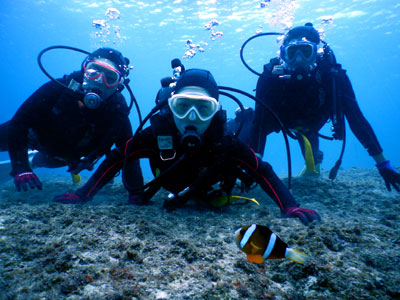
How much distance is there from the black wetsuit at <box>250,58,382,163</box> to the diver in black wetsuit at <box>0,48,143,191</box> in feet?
11.0

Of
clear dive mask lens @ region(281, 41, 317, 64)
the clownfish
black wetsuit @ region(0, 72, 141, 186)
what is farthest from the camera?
clear dive mask lens @ region(281, 41, 317, 64)

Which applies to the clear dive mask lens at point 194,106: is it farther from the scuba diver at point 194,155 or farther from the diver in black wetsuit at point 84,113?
the diver in black wetsuit at point 84,113

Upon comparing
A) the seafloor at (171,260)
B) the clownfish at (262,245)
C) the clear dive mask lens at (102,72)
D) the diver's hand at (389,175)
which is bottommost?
the diver's hand at (389,175)

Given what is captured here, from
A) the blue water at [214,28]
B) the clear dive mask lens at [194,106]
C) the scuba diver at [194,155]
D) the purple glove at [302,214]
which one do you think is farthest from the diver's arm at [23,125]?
the blue water at [214,28]

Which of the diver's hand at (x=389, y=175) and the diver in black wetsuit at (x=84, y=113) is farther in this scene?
the diver in black wetsuit at (x=84, y=113)

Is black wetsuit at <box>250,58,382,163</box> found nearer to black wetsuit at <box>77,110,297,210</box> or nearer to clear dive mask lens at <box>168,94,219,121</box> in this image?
black wetsuit at <box>77,110,297,210</box>

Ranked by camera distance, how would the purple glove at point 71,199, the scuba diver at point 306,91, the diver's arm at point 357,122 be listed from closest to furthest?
the purple glove at point 71,199 → the diver's arm at point 357,122 → the scuba diver at point 306,91

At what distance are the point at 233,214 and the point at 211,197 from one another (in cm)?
49

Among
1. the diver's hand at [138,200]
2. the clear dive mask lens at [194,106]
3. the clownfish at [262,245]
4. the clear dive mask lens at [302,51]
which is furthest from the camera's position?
the clear dive mask lens at [302,51]

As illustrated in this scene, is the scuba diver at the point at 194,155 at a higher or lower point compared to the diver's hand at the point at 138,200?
higher

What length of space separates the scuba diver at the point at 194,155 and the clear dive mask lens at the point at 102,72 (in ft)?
7.32

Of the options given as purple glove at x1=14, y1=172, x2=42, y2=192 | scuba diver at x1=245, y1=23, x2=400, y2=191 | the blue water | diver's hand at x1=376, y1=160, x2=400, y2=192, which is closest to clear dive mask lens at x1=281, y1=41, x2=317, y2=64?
scuba diver at x1=245, y1=23, x2=400, y2=191

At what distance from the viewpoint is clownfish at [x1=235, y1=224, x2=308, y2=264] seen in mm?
1397

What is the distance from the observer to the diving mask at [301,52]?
518cm
